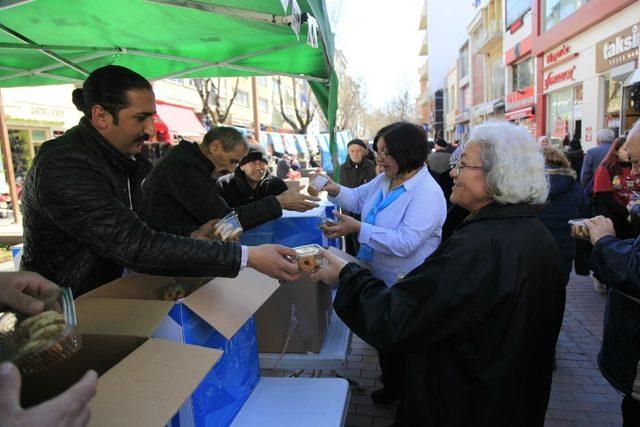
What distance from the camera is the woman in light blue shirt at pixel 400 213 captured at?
8.87 ft

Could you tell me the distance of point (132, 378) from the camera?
1.16 metres

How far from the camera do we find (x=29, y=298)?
1.24m

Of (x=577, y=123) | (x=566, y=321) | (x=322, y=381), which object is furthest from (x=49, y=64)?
(x=577, y=123)

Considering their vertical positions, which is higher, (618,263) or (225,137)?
(225,137)

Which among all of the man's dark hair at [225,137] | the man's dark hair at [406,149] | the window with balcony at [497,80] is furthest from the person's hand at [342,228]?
the window with balcony at [497,80]

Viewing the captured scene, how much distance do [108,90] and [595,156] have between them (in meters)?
6.79

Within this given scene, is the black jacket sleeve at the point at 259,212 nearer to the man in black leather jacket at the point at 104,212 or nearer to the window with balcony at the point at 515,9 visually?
the man in black leather jacket at the point at 104,212

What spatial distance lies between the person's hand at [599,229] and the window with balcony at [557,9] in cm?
1452

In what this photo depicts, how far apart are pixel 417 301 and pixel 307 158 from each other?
26.8m

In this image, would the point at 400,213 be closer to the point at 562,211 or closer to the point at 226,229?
the point at 226,229

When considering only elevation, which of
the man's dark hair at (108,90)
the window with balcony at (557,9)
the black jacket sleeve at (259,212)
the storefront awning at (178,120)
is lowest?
the black jacket sleeve at (259,212)

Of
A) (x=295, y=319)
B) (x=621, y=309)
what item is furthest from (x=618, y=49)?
(x=295, y=319)

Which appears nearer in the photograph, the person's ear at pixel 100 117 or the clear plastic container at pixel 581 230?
the person's ear at pixel 100 117

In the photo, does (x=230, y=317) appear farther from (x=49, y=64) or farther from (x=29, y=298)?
(x=49, y=64)
